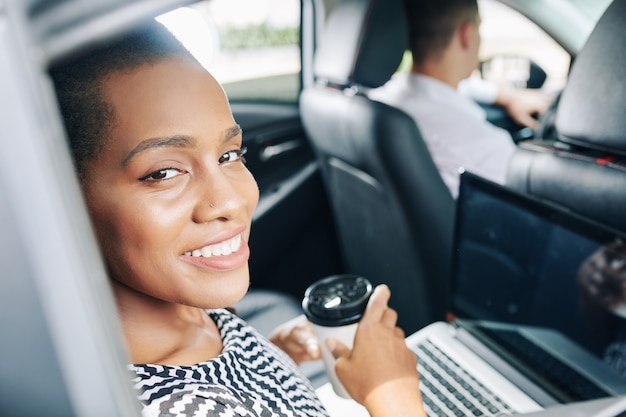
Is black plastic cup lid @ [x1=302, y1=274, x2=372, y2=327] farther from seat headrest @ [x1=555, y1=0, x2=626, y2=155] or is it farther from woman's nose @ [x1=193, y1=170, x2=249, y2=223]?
seat headrest @ [x1=555, y1=0, x2=626, y2=155]

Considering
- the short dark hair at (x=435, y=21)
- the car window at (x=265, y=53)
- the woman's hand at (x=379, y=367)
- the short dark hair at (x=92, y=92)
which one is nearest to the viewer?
the short dark hair at (x=92, y=92)

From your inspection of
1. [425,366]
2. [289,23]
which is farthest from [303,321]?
[289,23]

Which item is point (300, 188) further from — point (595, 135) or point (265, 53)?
point (595, 135)

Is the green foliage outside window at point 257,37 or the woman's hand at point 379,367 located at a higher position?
the green foliage outside window at point 257,37

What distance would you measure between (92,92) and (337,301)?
55 centimetres

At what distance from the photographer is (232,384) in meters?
0.84

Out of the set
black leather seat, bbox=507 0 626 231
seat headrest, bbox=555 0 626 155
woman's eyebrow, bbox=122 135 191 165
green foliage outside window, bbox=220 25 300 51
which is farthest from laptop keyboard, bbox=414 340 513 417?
green foliage outside window, bbox=220 25 300 51

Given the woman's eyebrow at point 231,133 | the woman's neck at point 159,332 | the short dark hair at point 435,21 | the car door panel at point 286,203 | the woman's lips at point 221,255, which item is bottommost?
the car door panel at point 286,203

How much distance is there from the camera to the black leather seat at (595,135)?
3.51 feet

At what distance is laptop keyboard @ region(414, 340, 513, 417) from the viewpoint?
1.16 m

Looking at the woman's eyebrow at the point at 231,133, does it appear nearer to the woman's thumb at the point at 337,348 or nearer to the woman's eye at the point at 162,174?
the woman's eye at the point at 162,174

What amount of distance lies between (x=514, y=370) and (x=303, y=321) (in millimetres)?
439

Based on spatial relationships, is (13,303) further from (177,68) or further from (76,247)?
(177,68)

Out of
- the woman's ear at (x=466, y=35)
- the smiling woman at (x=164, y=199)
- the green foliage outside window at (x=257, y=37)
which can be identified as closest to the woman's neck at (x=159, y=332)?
the smiling woman at (x=164, y=199)
